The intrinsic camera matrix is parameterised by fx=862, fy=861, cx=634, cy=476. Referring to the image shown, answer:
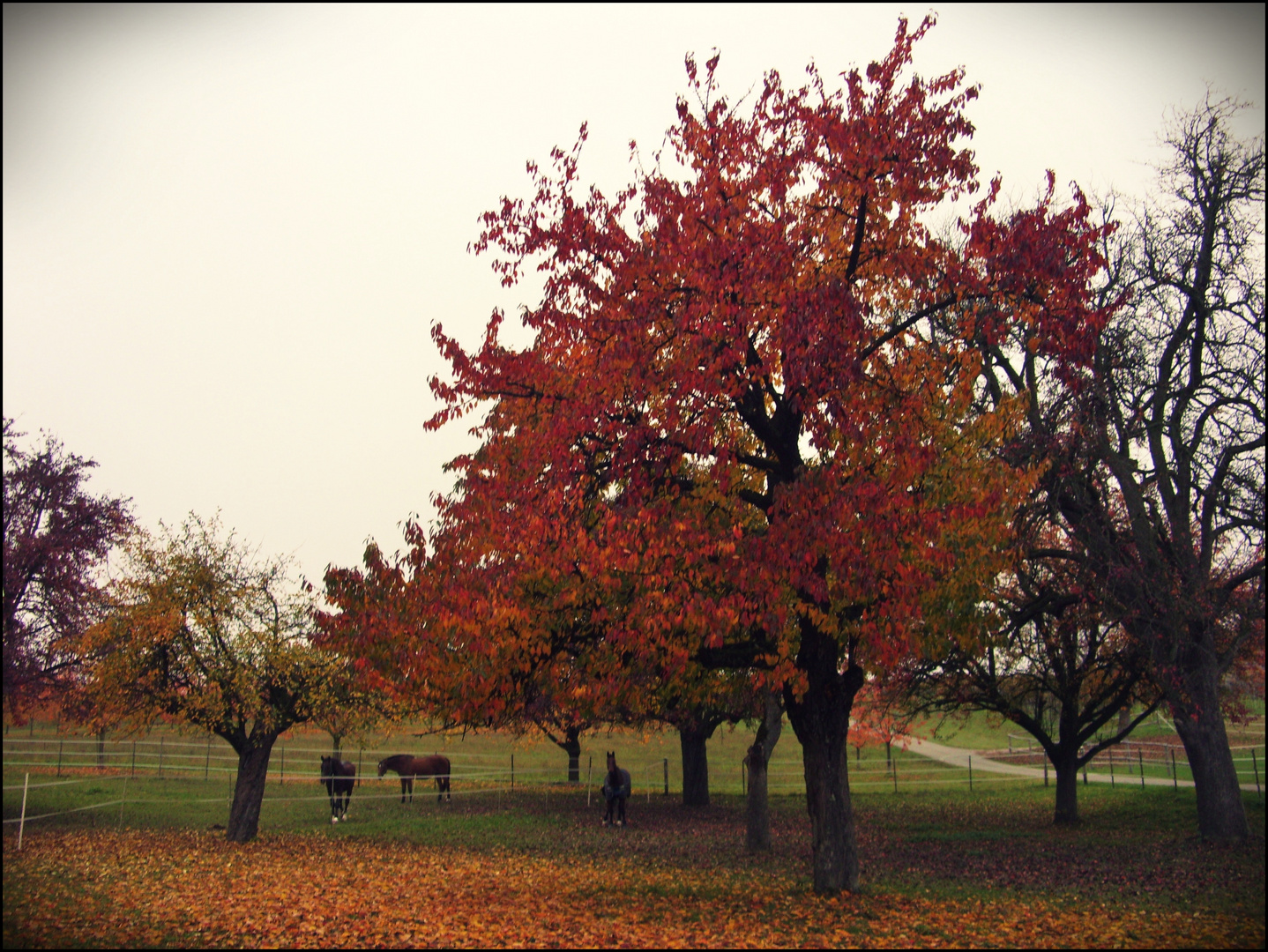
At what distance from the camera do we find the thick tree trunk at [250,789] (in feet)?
62.8

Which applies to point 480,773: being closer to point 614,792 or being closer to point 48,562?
point 614,792

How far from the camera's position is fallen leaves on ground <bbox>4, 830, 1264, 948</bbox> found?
897cm

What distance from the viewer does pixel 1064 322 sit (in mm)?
11781

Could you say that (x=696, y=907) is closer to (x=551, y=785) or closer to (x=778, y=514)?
(x=778, y=514)

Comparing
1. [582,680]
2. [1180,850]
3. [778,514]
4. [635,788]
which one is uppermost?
[778,514]

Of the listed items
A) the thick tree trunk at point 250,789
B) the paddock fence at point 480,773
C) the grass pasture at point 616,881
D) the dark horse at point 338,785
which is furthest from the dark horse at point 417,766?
the thick tree trunk at point 250,789

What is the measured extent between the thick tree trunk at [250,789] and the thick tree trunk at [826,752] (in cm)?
1286

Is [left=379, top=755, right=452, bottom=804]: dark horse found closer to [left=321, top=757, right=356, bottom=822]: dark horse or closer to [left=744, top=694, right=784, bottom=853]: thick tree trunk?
[left=321, top=757, right=356, bottom=822]: dark horse

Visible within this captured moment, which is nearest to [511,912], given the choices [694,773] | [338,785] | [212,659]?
[212,659]

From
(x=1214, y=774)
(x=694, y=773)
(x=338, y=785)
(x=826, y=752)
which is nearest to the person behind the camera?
(x=826, y=752)

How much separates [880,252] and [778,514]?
4047 mm

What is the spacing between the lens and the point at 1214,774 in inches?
611

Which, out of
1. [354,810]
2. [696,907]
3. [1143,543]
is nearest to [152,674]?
[354,810]

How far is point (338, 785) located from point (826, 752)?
20687 millimetres
